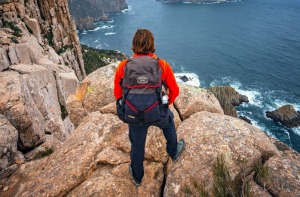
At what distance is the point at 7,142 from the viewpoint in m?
11.7

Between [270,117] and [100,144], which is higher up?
[100,144]

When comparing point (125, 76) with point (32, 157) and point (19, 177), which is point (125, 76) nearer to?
point (19, 177)

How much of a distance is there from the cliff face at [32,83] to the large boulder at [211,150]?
26.5 ft

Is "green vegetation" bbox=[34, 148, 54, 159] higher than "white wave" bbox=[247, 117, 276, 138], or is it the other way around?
"green vegetation" bbox=[34, 148, 54, 159]

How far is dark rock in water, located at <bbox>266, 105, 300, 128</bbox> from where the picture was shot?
64250 mm

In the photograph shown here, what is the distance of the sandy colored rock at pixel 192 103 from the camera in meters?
12.0

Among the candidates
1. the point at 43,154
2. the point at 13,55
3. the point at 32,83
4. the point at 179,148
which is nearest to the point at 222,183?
the point at 179,148

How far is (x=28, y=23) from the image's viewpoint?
45.0 meters

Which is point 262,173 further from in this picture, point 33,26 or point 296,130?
point 296,130

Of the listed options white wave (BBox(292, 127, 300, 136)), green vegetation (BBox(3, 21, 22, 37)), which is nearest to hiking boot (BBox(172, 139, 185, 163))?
green vegetation (BBox(3, 21, 22, 37))

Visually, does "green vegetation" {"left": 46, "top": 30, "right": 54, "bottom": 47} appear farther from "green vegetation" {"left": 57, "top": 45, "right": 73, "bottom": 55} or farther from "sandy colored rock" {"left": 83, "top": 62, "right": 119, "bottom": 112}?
"sandy colored rock" {"left": 83, "top": 62, "right": 119, "bottom": 112}

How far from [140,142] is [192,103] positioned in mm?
4998

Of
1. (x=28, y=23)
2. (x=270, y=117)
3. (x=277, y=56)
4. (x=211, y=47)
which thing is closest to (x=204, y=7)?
(x=211, y=47)

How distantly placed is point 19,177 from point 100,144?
3.87 meters
